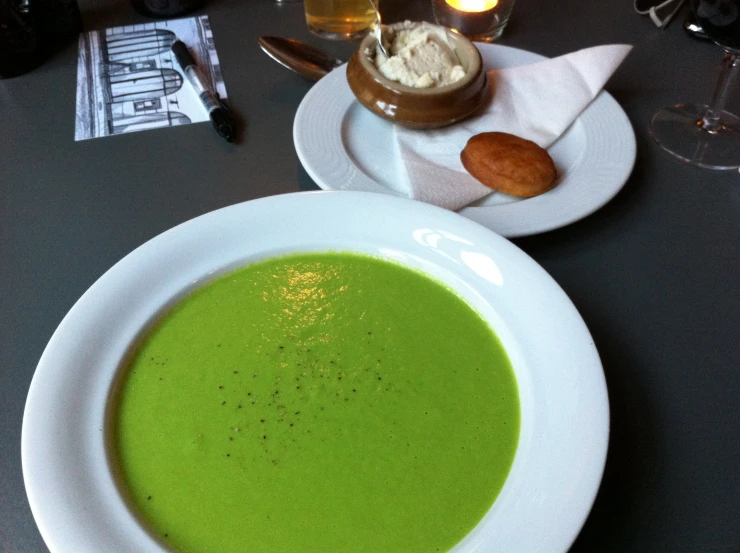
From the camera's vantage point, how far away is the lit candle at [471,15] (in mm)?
1226

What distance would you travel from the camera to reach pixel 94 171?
1.00 metres

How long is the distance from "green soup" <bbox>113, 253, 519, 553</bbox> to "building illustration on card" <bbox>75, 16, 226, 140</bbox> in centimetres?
48

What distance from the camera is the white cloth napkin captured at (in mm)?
922

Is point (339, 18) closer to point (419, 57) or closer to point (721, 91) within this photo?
point (419, 57)

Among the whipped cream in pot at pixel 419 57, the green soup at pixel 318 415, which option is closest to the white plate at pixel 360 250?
the green soup at pixel 318 415

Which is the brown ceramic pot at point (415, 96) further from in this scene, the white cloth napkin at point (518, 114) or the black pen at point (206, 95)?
the black pen at point (206, 95)

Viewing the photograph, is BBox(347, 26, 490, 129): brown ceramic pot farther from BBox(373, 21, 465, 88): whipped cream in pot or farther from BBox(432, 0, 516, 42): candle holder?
Answer: BBox(432, 0, 516, 42): candle holder

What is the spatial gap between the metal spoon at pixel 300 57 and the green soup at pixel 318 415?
1.67ft

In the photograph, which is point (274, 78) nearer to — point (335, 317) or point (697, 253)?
point (335, 317)

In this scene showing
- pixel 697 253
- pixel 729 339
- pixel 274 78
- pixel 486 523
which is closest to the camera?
pixel 486 523

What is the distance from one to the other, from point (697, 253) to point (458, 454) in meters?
0.51

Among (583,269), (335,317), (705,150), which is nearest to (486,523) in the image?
(335,317)

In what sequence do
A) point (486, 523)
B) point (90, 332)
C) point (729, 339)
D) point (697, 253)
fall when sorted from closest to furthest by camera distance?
1. point (486, 523)
2. point (90, 332)
3. point (729, 339)
4. point (697, 253)

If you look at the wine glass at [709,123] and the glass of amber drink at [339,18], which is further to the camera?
the glass of amber drink at [339,18]
